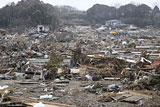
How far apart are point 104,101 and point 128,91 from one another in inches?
51.6

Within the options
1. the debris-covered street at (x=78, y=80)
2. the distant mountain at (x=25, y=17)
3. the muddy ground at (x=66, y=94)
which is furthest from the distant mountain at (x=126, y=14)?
the muddy ground at (x=66, y=94)

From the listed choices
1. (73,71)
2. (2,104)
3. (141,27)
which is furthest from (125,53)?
(141,27)

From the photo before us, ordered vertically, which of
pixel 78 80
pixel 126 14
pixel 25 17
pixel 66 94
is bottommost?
pixel 78 80

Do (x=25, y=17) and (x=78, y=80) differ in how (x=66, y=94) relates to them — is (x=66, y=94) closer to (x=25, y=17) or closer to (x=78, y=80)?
(x=78, y=80)

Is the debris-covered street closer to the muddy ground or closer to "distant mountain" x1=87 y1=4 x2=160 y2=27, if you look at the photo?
the muddy ground

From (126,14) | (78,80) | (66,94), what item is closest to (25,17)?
(126,14)

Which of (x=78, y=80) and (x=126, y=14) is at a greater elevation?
(x=126, y=14)

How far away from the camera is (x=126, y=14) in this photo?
158 ft

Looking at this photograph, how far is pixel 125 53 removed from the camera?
56.4 ft

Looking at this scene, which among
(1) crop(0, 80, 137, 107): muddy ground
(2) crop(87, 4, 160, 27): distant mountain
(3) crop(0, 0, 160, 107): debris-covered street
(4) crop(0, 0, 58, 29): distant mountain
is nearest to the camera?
(1) crop(0, 80, 137, 107): muddy ground

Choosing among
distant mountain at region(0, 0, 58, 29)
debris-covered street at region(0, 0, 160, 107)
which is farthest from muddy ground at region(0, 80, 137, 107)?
distant mountain at region(0, 0, 58, 29)

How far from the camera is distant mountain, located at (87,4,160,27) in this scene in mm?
43759

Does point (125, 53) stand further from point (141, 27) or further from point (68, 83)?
point (141, 27)

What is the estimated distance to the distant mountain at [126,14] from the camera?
4376 cm
